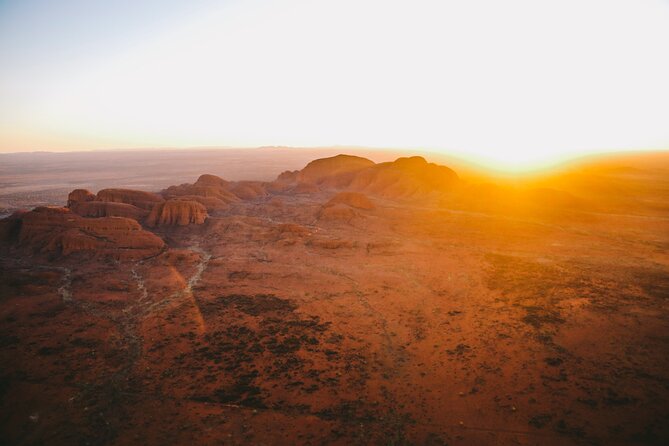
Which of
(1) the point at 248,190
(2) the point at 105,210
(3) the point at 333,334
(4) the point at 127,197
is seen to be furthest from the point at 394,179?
(3) the point at 333,334

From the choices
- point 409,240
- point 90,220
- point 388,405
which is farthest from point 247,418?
point 90,220

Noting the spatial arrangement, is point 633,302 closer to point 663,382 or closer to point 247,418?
point 663,382

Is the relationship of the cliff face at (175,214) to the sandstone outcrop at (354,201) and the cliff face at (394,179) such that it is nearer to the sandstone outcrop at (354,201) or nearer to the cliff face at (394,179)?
the sandstone outcrop at (354,201)

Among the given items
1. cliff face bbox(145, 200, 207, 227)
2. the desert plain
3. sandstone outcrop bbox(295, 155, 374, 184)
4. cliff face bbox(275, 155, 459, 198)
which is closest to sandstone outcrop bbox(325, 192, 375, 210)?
the desert plain

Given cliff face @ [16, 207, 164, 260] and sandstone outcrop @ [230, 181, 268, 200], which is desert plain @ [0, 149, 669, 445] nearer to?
cliff face @ [16, 207, 164, 260]

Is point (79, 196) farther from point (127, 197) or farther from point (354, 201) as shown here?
point (354, 201)
